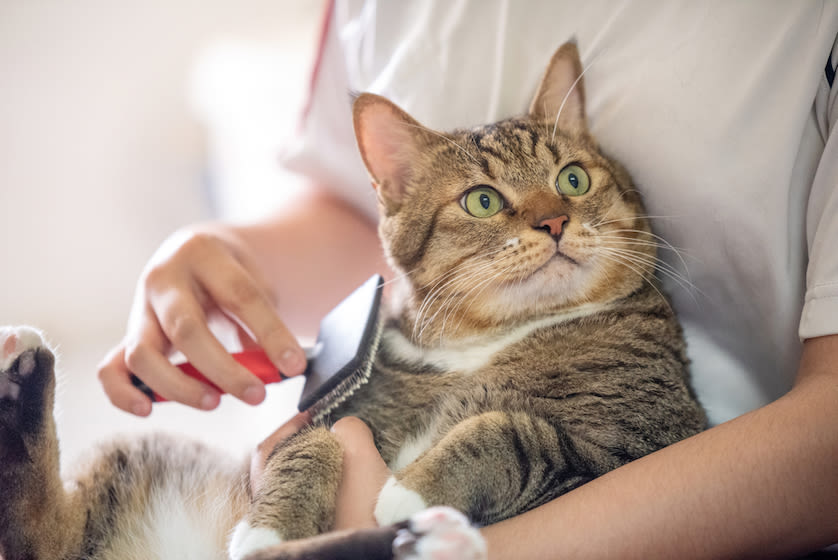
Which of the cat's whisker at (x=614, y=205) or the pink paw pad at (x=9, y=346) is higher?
the cat's whisker at (x=614, y=205)

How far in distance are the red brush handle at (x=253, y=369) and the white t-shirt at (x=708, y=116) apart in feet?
1.96

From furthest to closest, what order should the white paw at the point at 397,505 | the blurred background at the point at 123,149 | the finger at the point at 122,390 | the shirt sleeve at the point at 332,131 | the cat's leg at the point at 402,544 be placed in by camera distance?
the blurred background at the point at 123,149 < the shirt sleeve at the point at 332,131 < the finger at the point at 122,390 < the white paw at the point at 397,505 < the cat's leg at the point at 402,544

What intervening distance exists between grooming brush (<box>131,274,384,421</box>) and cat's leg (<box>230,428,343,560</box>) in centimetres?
7

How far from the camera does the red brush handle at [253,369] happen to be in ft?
3.90

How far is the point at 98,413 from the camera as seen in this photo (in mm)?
1644

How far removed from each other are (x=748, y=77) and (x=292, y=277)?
113cm

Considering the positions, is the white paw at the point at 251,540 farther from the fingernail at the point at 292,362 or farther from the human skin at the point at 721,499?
the fingernail at the point at 292,362

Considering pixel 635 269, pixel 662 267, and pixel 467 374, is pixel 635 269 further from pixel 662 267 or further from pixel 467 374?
pixel 467 374

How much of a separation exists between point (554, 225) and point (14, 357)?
96 centimetres

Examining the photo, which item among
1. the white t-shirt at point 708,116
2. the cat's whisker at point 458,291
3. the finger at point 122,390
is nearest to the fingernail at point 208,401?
the finger at point 122,390

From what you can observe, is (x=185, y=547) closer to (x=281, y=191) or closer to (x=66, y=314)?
(x=66, y=314)

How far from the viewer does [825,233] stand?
0.89 metres

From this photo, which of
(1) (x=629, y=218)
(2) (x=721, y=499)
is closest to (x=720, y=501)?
(2) (x=721, y=499)

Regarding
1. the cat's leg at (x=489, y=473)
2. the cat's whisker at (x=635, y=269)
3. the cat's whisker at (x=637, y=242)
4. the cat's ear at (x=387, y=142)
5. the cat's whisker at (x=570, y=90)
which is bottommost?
the cat's leg at (x=489, y=473)
